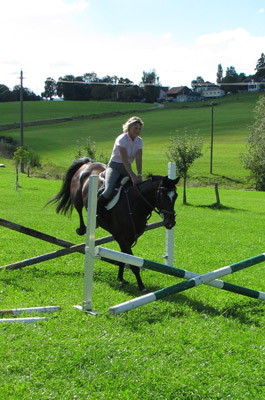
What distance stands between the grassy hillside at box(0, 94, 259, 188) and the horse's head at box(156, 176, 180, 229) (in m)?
45.2

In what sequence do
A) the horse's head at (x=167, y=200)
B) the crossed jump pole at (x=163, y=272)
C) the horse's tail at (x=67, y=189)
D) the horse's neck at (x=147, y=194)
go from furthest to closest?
the horse's tail at (x=67, y=189), the horse's neck at (x=147, y=194), the horse's head at (x=167, y=200), the crossed jump pole at (x=163, y=272)

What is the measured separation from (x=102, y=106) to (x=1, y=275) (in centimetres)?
12275

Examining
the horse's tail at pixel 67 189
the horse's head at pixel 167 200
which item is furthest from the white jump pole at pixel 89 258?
the horse's tail at pixel 67 189

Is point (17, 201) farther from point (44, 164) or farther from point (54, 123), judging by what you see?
point (54, 123)

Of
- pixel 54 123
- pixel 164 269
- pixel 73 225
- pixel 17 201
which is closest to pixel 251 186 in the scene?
pixel 17 201

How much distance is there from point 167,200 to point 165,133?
83230mm

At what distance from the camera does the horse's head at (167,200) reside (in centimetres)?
796

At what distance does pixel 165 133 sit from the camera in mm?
90000

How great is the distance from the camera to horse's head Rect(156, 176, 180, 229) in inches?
313

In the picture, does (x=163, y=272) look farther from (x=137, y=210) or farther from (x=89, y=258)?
(x=137, y=210)

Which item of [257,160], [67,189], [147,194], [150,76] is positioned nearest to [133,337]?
[147,194]

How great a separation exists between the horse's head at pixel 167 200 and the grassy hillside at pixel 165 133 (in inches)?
1781

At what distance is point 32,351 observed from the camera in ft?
17.4

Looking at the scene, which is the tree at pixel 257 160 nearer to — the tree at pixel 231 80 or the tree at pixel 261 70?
the tree at pixel 231 80
